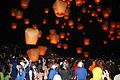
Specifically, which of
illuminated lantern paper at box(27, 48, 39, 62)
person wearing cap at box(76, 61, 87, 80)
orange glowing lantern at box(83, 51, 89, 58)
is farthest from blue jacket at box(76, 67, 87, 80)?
illuminated lantern paper at box(27, 48, 39, 62)

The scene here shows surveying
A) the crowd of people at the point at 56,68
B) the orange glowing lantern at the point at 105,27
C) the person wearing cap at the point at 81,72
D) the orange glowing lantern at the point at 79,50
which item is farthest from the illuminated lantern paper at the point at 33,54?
the orange glowing lantern at the point at 105,27

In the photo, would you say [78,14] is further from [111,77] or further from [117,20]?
[111,77]

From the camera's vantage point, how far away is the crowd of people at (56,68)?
17.4 ft

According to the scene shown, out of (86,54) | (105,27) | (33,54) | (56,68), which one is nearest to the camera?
(33,54)

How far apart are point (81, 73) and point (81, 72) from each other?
1.0 inches

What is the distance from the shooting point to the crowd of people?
530 cm

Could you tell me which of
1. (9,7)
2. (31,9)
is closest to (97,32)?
(31,9)

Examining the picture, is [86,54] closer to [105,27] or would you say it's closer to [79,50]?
[79,50]

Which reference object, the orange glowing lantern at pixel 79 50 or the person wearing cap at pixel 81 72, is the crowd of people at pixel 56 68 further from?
the orange glowing lantern at pixel 79 50

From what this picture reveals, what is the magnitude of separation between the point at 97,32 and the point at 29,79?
1.95 metres

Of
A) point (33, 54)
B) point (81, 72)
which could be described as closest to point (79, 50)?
point (81, 72)

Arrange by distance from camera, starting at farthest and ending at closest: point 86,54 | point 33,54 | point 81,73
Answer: point 86,54 < point 81,73 < point 33,54

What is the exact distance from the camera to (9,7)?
18.4 feet

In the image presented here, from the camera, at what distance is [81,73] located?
5.80 m
